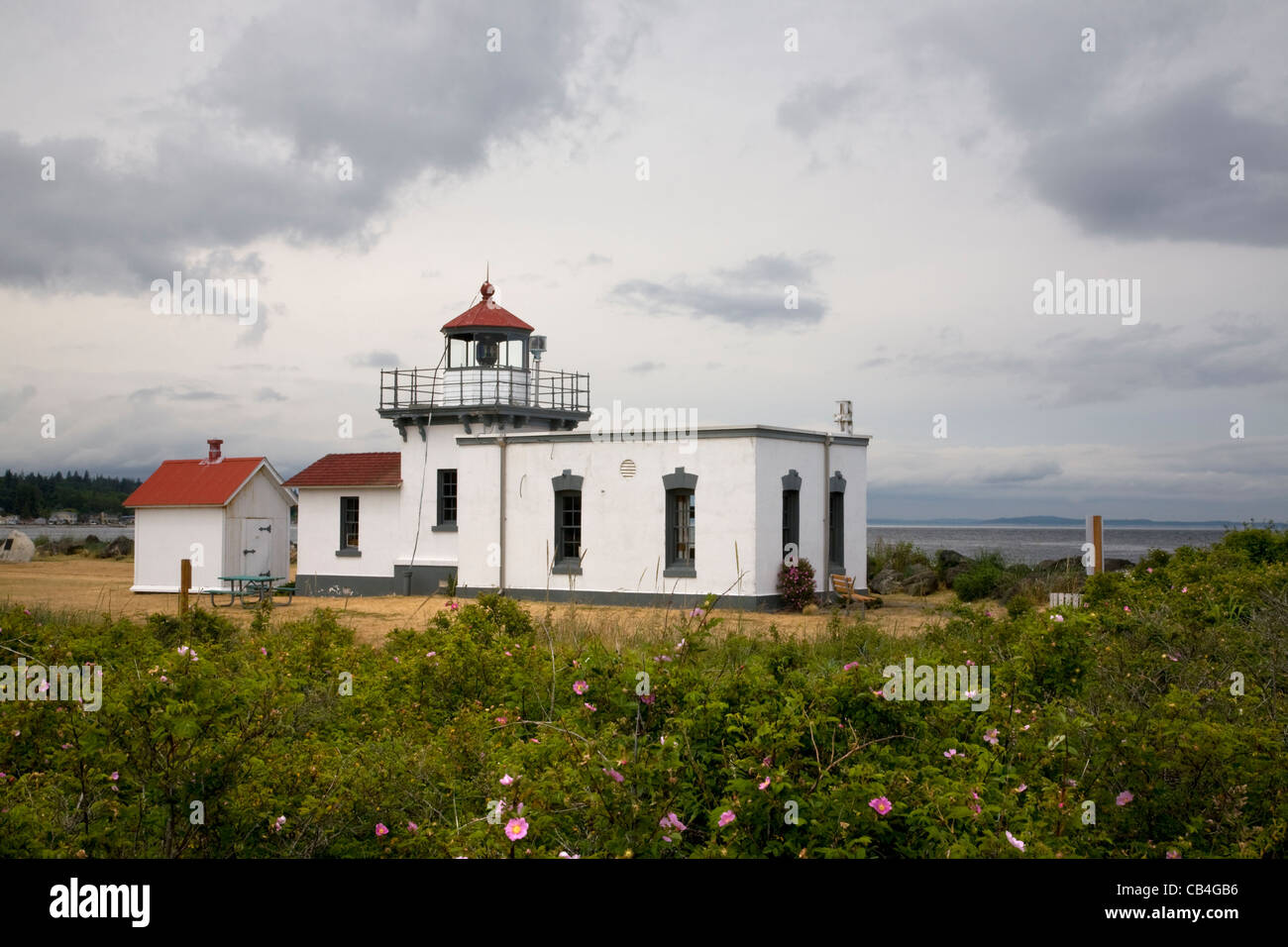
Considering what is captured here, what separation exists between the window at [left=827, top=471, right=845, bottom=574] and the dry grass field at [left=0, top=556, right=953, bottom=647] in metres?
1.55

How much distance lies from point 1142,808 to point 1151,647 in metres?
3.43

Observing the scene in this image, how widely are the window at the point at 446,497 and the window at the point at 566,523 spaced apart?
403 cm

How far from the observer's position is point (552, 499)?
74.5 feet

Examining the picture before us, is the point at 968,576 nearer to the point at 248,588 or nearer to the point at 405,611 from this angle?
the point at 405,611

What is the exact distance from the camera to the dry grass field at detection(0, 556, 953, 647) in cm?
1353

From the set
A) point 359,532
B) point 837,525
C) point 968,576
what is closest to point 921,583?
point 968,576

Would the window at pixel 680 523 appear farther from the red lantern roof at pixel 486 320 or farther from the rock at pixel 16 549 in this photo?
the rock at pixel 16 549

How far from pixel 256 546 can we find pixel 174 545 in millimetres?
1981

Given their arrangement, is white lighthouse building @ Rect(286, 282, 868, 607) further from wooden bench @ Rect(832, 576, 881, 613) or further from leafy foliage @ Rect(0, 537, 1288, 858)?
leafy foliage @ Rect(0, 537, 1288, 858)

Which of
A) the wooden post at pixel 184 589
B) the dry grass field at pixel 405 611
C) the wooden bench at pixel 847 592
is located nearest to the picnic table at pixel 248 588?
the dry grass field at pixel 405 611

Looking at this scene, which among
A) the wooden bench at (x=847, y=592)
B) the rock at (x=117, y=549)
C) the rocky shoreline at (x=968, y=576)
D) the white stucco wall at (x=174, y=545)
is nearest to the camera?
the wooden bench at (x=847, y=592)

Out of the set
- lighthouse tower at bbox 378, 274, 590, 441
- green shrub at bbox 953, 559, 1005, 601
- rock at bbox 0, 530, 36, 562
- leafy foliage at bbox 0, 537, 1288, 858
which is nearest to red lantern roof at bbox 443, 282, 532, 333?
lighthouse tower at bbox 378, 274, 590, 441

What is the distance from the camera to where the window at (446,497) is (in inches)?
1011
